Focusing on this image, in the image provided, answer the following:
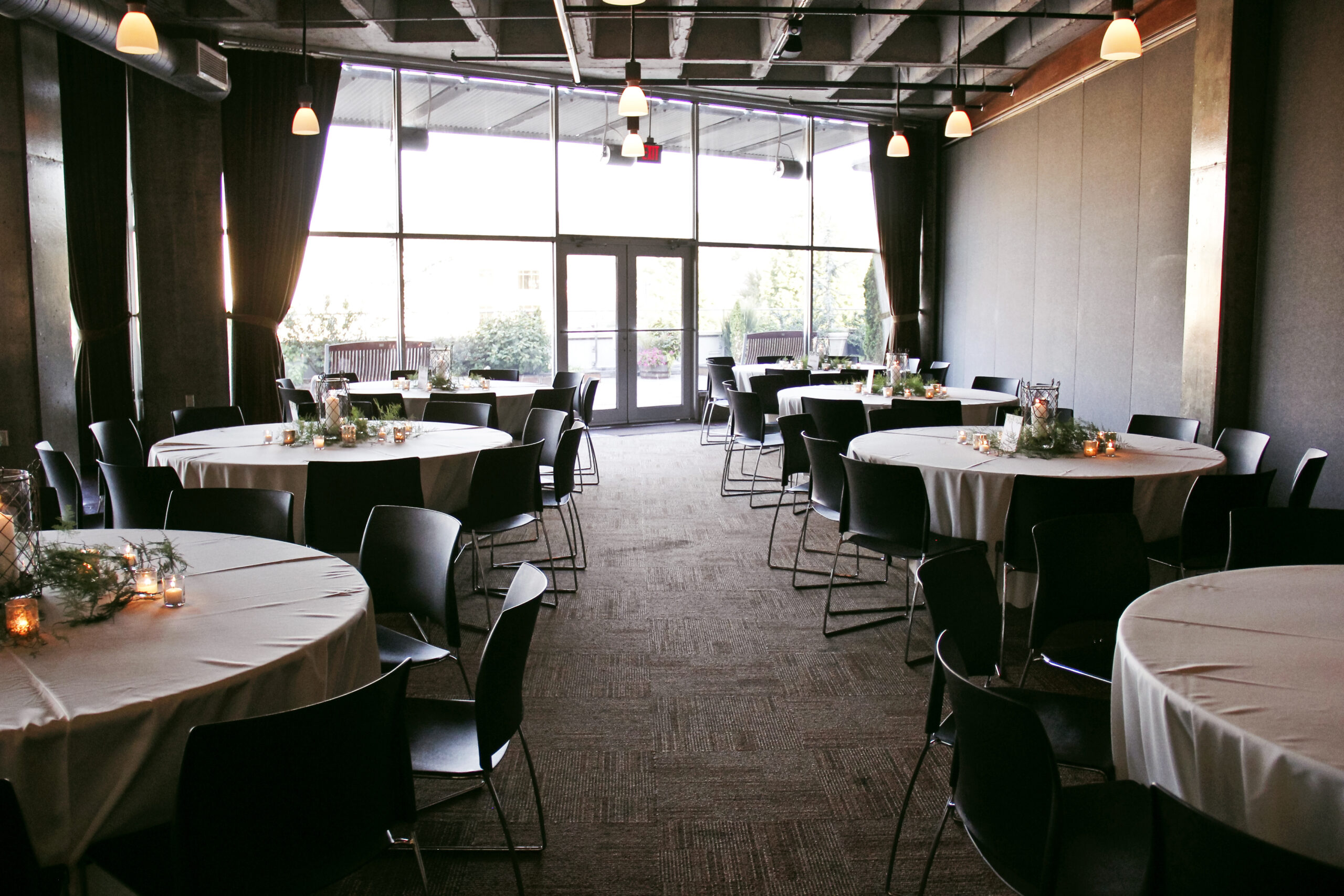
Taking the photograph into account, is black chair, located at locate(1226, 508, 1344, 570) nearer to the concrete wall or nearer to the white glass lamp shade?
the white glass lamp shade

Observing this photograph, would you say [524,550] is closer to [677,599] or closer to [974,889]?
[677,599]

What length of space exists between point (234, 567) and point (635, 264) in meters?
9.60

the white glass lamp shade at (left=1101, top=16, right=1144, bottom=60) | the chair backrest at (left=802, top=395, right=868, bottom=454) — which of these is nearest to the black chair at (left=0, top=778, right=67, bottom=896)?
the chair backrest at (left=802, top=395, right=868, bottom=454)

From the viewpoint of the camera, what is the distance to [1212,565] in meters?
4.04

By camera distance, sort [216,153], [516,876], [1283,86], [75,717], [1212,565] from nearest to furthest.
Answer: [75,717]
[516,876]
[1212,565]
[1283,86]
[216,153]

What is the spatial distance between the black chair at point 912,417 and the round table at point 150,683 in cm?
394

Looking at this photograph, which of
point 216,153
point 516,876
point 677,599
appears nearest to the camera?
point 516,876

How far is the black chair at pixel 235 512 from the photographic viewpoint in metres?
3.24

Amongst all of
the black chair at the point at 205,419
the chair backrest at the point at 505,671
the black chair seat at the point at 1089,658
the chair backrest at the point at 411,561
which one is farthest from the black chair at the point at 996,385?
the chair backrest at the point at 505,671

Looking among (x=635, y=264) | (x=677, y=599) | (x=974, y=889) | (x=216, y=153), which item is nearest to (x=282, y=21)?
(x=216, y=153)

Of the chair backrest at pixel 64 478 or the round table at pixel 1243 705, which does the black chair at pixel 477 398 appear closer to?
the chair backrest at pixel 64 478

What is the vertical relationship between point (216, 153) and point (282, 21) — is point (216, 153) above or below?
below

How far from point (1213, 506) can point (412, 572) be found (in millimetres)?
3143

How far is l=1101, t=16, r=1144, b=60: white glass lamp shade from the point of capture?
4.77 meters
